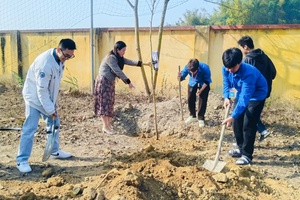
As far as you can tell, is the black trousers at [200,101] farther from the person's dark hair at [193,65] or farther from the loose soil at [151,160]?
the person's dark hair at [193,65]

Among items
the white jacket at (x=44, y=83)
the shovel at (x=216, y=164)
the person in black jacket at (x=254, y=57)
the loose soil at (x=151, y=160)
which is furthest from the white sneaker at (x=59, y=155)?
the person in black jacket at (x=254, y=57)

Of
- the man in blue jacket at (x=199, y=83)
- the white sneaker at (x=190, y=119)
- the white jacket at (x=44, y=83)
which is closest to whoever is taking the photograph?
the white jacket at (x=44, y=83)

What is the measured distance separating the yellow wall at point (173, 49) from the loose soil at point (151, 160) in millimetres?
1003

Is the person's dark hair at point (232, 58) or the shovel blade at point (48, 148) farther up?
the person's dark hair at point (232, 58)

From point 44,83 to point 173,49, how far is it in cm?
538

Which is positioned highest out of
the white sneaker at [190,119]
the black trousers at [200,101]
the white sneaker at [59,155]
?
the black trousers at [200,101]

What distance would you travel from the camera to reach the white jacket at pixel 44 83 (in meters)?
4.11

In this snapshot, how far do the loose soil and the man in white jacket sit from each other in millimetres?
376

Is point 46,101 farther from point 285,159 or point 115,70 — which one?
point 285,159

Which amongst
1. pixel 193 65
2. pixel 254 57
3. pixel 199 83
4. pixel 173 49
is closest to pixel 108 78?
pixel 193 65

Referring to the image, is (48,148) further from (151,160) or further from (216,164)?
(216,164)

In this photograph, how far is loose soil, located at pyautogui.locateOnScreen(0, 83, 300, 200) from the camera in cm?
352

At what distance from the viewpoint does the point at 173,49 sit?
9.04 meters

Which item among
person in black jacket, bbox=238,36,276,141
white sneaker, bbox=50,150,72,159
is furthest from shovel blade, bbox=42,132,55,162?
person in black jacket, bbox=238,36,276,141
